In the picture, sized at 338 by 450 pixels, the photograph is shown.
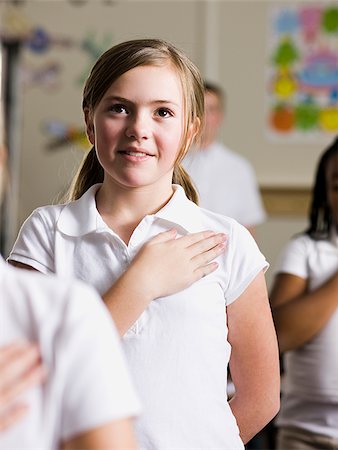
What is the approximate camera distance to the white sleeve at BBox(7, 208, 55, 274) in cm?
144

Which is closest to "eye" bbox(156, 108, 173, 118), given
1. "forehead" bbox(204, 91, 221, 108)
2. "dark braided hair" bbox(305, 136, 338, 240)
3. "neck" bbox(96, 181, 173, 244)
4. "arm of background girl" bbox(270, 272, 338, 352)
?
"neck" bbox(96, 181, 173, 244)

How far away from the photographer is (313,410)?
2193 millimetres

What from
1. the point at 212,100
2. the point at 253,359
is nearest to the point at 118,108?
the point at 253,359

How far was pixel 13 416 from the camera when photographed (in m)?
0.76

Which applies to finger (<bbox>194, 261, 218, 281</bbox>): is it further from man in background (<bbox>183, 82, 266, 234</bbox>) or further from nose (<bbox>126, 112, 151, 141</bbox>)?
man in background (<bbox>183, 82, 266, 234</bbox>)

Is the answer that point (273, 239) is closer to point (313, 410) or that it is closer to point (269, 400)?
point (313, 410)

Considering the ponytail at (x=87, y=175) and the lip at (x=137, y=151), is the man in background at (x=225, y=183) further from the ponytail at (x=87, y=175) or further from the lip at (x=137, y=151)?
the lip at (x=137, y=151)

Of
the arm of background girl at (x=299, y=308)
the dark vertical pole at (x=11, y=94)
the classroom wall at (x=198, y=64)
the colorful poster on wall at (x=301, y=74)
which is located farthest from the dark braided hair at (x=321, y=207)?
the dark vertical pole at (x=11, y=94)

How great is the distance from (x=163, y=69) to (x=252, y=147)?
3756mm

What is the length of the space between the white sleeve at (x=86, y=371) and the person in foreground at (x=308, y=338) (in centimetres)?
143

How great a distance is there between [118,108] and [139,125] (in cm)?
5

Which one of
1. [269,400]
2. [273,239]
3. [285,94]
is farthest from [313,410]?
[285,94]

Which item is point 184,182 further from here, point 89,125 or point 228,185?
point 228,185

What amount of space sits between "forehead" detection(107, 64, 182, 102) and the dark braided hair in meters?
0.97
